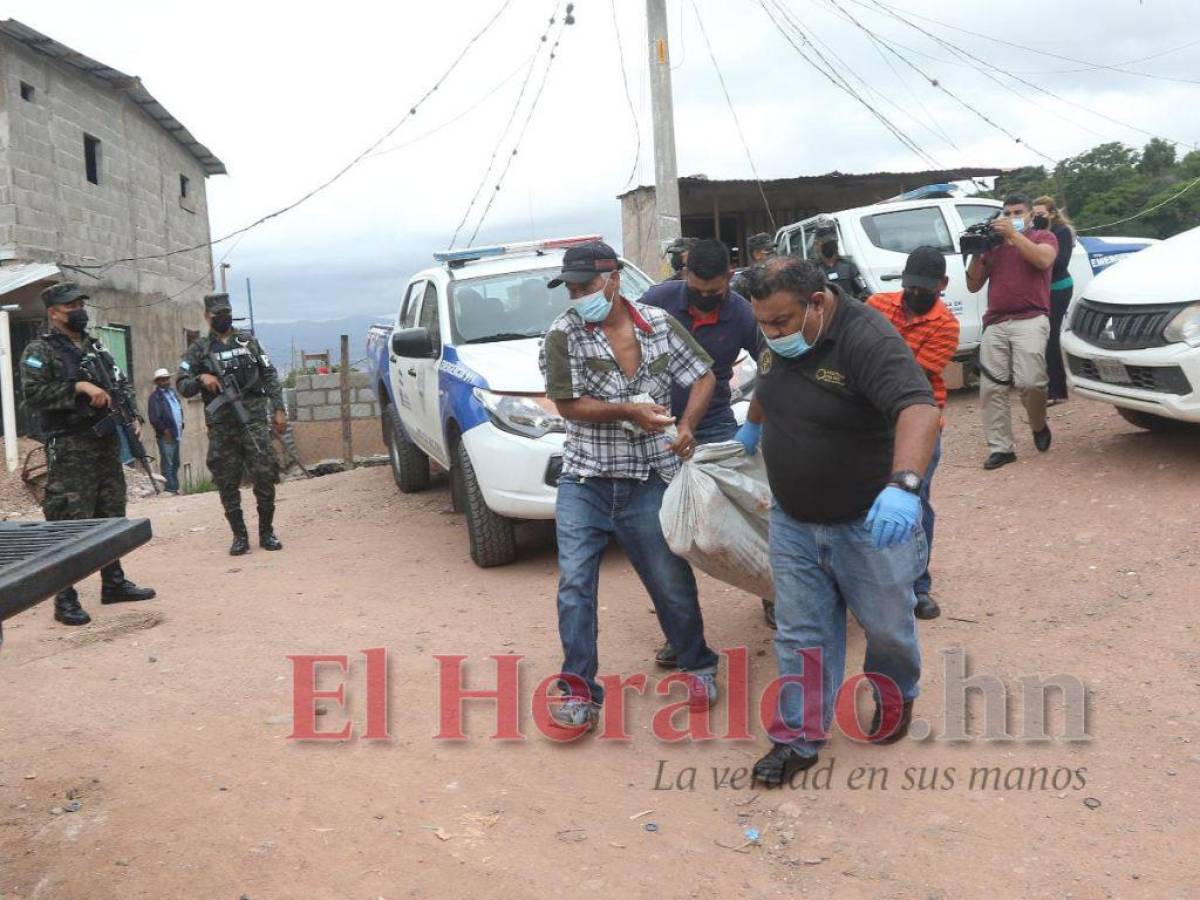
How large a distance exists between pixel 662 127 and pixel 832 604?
28.1ft

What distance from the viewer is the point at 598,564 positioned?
411cm

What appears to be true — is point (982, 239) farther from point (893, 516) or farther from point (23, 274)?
point (23, 274)

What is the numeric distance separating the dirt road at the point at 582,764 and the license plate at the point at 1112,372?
2.19ft

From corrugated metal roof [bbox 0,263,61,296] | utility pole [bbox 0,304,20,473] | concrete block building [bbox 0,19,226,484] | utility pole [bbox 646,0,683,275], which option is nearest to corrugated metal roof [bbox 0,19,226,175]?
concrete block building [bbox 0,19,226,484]

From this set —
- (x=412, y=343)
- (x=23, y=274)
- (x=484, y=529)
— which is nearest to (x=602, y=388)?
(x=484, y=529)

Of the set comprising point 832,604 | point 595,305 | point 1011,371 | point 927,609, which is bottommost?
point 927,609

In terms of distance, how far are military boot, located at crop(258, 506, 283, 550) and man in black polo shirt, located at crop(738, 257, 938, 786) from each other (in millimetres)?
5067

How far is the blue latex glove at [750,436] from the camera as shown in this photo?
4031 millimetres

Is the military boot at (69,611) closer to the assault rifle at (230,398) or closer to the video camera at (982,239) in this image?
the assault rifle at (230,398)

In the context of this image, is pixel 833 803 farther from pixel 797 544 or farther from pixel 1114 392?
pixel 1114 392

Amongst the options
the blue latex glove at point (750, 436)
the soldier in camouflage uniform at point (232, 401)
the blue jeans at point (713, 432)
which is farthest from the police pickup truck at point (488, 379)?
the blue latex glove at point (750, 436)

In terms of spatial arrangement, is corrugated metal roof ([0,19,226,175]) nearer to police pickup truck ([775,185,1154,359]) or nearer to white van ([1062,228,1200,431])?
police pickup truck ([775,185,1154,359])

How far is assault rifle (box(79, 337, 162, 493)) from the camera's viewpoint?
6168 mm

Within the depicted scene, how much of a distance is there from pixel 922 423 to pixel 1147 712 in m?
1.69
